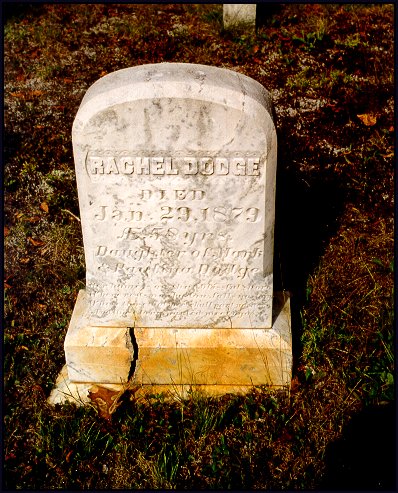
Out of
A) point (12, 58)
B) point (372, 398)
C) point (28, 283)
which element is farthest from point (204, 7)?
point (372, 398)

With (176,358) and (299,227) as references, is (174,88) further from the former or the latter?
(299,227)

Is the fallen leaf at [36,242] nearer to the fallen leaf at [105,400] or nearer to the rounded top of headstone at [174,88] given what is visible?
the fallen leaf at [105,400]

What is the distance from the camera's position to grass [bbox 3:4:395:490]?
10.6 feet

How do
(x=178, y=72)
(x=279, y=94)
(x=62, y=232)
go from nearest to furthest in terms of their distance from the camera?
1. (x=178, y=72)
2. (x=62, y=232)
3. (x=279, y=94)

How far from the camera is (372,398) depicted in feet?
11.1

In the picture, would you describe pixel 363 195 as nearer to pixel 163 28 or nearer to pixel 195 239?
pixel 195 239

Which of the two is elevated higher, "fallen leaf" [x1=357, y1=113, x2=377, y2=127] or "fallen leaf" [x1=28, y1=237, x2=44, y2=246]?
"fallen leaf" [x1=357, y1=113, x2=377, y2=127]

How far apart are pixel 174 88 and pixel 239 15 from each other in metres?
5.07

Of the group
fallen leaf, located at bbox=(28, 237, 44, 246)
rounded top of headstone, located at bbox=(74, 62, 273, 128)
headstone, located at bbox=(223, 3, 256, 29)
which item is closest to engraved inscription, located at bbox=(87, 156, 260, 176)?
rounded top of headstone, located at bbox=(74, 62, 273, 128)

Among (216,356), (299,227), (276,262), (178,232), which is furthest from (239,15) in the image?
(216,356)

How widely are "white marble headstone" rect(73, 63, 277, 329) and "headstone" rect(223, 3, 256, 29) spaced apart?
15.6 ft

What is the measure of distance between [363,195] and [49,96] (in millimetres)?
3654

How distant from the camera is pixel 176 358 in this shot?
11.5 feet

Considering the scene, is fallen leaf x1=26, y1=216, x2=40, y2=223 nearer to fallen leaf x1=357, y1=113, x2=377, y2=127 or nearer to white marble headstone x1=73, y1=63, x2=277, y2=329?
white marble headstone x1=73, y1=63, x2=277, y2=329
